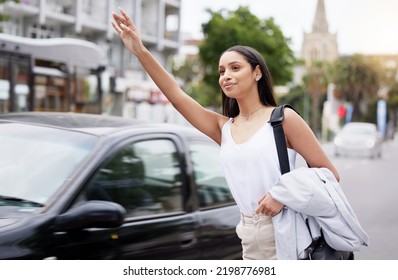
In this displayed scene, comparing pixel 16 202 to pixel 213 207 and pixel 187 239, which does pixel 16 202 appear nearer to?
pixel 187 239

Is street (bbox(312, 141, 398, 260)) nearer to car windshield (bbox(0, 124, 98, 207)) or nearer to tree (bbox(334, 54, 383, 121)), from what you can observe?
car windshield (bbox(0, 124, 98, 207))

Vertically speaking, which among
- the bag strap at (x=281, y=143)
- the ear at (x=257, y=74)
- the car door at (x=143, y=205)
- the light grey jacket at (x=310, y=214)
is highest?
the ear at (x=257, y=74)

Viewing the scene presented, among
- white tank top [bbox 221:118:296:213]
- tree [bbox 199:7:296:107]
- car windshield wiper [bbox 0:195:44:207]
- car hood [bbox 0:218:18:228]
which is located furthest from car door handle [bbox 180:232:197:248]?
tree [bbox 199:7:296:107]

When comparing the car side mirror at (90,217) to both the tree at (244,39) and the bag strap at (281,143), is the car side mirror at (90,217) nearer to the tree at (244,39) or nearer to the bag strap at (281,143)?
the bag strap at (281,143)

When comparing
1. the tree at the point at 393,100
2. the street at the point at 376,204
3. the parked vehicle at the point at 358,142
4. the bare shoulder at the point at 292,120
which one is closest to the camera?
the bare shoulder at the point at 292,120

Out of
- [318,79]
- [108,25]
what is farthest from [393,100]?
[108,25]

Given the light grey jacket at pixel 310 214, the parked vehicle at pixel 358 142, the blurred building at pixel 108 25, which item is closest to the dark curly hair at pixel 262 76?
the light grey jacket at pixel 310 214

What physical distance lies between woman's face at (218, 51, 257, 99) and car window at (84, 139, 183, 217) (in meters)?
0.98

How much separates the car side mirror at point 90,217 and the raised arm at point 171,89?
640 millimetres

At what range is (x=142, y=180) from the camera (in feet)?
11.2

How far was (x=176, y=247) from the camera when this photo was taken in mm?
3303

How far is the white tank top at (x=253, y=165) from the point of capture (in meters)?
2.18

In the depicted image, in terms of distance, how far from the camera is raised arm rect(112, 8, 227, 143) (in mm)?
2408
